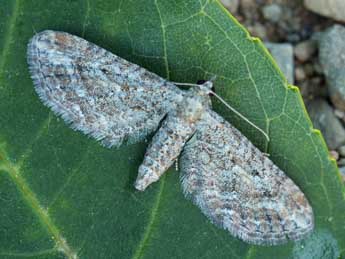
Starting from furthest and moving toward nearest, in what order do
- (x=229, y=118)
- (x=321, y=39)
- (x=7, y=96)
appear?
(x=321, y=39) < (x=229, y=118) < (x=7, y=96)

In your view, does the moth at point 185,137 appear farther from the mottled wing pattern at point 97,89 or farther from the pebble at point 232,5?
the pebble at point 232,5

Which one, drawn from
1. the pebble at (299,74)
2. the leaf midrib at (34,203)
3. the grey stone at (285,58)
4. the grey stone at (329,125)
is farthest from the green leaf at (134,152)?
the pebble at (299,74)

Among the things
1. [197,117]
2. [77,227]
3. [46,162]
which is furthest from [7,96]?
[197,117]

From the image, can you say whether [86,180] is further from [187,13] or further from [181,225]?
[187,13]

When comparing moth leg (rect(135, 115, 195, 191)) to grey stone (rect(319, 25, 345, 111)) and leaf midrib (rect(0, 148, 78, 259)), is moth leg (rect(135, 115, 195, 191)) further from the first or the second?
grey stone (rect(319, 25, 345, 111))

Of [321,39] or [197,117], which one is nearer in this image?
[197,117]

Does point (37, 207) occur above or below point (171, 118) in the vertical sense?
below

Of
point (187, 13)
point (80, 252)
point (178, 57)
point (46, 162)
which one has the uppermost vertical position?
point (187, 13)

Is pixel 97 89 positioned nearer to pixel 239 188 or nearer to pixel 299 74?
pixel 239 188
